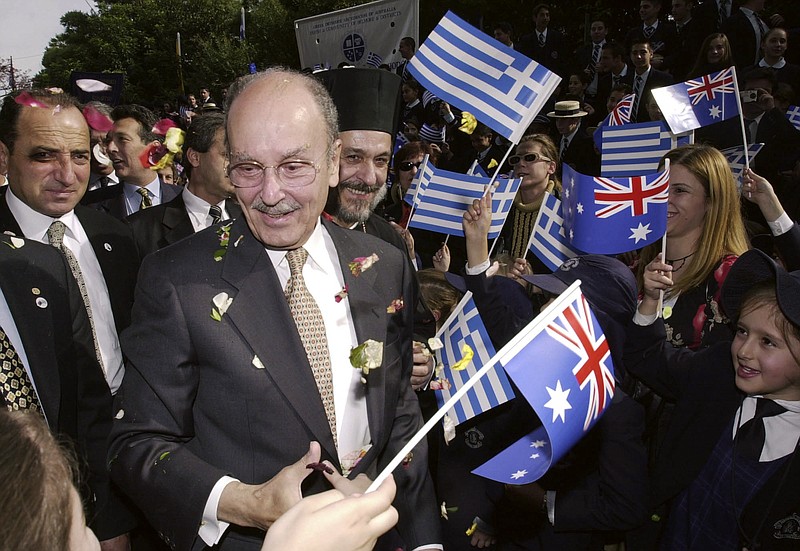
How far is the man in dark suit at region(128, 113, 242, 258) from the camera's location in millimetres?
4492

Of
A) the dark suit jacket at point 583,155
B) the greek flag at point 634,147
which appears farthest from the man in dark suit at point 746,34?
the greek flag at point 634,147

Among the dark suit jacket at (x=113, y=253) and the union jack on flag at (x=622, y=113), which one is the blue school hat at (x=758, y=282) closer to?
the dark suit jacket at (x=113, y=253)

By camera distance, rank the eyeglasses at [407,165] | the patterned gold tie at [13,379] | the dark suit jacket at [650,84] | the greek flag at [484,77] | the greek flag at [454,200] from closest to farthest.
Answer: the patterned gold tie at [13,379], the greek flag at [484,77], the greek flag at [454,200], the eyeglasses at [407,165], the dark suit jacket at [650,84]

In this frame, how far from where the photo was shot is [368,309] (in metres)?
2.22

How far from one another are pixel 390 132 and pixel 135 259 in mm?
1519

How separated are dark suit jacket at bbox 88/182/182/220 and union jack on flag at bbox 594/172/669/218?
3.41 metres

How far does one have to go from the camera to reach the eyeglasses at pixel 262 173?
2.08m

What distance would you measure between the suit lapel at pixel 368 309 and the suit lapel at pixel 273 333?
7.6 inches

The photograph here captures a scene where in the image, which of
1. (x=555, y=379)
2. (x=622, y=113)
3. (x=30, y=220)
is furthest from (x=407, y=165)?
(x=555, y=379)

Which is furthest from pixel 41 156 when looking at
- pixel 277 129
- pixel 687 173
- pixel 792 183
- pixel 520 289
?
pixel 792 183

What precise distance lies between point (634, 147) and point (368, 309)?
10.9 feet

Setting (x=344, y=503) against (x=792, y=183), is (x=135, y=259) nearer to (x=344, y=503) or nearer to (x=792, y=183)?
(x=344, y=503)

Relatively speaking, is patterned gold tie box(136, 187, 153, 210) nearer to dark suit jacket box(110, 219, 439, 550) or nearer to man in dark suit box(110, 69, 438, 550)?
man in dark suit box(110, 69, 438, 550)

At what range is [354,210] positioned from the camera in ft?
11.3
